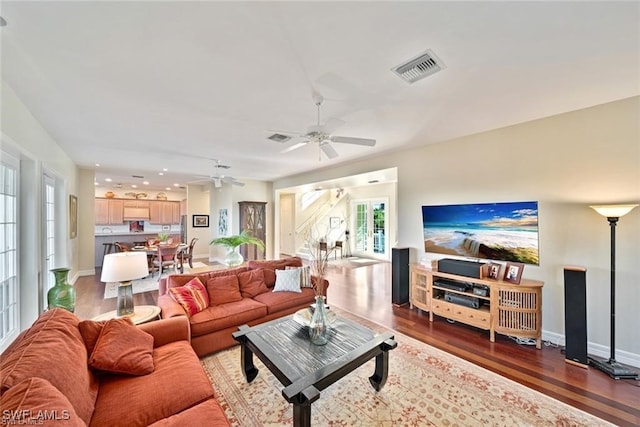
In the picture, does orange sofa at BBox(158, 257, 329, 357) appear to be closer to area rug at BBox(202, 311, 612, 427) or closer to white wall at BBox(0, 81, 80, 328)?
area rug at BBox(202, 311, 612, 427)

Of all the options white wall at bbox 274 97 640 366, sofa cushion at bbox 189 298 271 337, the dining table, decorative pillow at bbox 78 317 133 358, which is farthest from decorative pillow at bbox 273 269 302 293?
the dining table

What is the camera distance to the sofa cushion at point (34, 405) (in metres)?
0.93

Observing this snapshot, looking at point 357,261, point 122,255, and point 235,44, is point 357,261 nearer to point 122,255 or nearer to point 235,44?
point 122,255

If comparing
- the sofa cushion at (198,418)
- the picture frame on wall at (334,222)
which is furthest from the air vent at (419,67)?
the picture frame on wall at (334,222)

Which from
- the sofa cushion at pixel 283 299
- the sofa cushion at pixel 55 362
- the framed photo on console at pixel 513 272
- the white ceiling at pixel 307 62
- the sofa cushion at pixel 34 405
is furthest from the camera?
the sofa cushion at pixel 283 299

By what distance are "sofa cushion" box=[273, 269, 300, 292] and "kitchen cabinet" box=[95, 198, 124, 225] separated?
8522mm

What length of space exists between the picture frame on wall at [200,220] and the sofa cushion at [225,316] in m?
6.85

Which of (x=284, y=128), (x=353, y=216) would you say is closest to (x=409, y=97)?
(x=284, y=128)

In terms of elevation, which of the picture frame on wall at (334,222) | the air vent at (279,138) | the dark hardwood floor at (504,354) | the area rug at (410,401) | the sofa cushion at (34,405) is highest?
the air vent at (279,138)

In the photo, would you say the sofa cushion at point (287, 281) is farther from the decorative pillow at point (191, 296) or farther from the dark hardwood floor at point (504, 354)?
the dark hardwood floor at point (504, 354)

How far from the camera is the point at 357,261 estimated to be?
8508 millimetres

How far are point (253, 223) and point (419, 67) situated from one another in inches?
267

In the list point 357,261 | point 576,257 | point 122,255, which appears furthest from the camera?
point 357,261

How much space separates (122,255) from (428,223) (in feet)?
13.1
